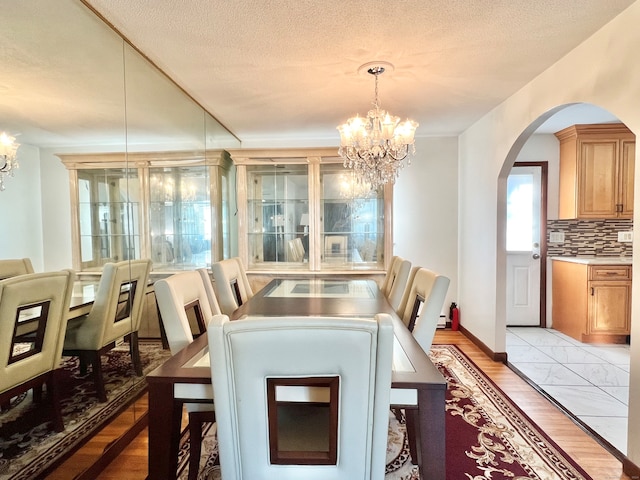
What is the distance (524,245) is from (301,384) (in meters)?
4.10

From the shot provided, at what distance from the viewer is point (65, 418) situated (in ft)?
5.51

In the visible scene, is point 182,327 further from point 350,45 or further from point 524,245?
point 524,245

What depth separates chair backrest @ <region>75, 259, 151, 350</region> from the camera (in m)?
1.99

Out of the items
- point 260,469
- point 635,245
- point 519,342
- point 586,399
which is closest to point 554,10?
point 635,245

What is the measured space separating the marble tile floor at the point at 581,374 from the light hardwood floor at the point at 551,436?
11 cm

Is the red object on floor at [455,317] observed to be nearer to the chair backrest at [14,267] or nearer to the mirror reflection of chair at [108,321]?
the mirror reflection of chair at [108,321]

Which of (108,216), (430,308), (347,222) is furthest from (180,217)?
(430,308)

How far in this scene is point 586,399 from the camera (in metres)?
2.36

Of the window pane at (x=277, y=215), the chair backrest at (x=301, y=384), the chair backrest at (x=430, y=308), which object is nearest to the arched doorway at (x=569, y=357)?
the chair backrest at (x=430, y=308)

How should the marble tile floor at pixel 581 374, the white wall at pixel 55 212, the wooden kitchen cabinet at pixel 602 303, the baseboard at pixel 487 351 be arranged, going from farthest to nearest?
the wooden kitchen cabinet at pixel 602 303, the baseboard at pixel 487 351, the marble tile floor at pixel 581 374, the white wall at pixel 55 212

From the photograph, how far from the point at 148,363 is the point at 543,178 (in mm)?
4557

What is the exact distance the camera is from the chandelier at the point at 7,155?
128cm

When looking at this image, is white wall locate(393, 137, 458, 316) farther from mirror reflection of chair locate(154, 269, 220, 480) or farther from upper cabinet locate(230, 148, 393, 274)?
mirror reflection of chair locate(154, 269, 220, 480)

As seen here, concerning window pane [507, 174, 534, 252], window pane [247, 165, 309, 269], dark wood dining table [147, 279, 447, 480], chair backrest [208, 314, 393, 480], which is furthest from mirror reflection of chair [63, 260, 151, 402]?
window pane [507, 174, 534, 252]
